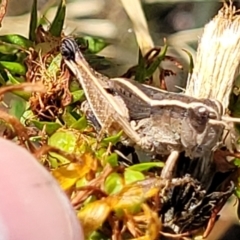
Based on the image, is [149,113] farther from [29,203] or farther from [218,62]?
[29,203]

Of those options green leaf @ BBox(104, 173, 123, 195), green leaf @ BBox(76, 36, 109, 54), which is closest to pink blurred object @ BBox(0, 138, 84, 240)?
green leaf @ BBox(104, 173, 123, 195)

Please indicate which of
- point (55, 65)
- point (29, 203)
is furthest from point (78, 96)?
point (29, 203)

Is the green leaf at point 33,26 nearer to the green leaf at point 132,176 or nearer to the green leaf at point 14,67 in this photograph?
the green leaf at point 14,67

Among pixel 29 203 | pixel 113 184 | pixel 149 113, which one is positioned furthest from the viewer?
pixel 149 113

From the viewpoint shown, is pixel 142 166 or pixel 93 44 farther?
pixel 93 44

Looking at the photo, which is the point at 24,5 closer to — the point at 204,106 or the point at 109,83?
the point at 109,83

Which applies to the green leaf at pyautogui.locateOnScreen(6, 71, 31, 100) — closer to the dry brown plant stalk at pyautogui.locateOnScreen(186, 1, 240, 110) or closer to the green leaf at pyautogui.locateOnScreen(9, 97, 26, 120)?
the green leaf at pyautogui.locateOnScreen(9, 97, 26, 120)

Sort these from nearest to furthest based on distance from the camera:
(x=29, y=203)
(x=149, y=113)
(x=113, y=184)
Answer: (x=29, y=203) → (x=113, y=184) → (x=149, y=113)
